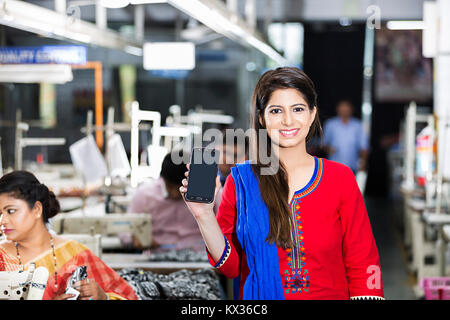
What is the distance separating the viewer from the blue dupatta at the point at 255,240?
1690 millimetres

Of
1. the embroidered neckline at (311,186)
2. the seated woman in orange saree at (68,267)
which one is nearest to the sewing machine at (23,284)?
the seated woman in orange saree at (68,267)

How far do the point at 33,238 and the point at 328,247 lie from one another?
100 cm

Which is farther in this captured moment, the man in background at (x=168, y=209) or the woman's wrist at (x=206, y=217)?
the man in background at (x=168, y=209)

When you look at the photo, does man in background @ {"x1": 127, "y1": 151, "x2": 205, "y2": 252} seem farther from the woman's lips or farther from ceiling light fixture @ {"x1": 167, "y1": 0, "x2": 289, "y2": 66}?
the woman's lips

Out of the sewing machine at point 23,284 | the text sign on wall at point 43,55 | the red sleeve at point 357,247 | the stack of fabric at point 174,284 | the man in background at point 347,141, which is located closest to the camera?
the red sleeve at point 357,247

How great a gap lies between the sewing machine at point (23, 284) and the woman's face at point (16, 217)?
123mm

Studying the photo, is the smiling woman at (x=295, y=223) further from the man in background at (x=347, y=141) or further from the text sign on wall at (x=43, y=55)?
the man in background at (x=347, y=141)

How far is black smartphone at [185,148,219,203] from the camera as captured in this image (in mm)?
1625

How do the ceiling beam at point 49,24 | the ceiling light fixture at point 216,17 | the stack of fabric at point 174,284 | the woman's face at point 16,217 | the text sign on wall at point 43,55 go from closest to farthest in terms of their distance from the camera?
the woman's face at point 16,217 < the stack of fabric at point 174,284 < the ceiling light fixture at point 216,17 < the ceiling beam at point 49,24 < the text sign on wall at point 43,55

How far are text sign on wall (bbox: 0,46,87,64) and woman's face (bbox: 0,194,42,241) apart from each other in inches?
96.3

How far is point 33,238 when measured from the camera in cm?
206
